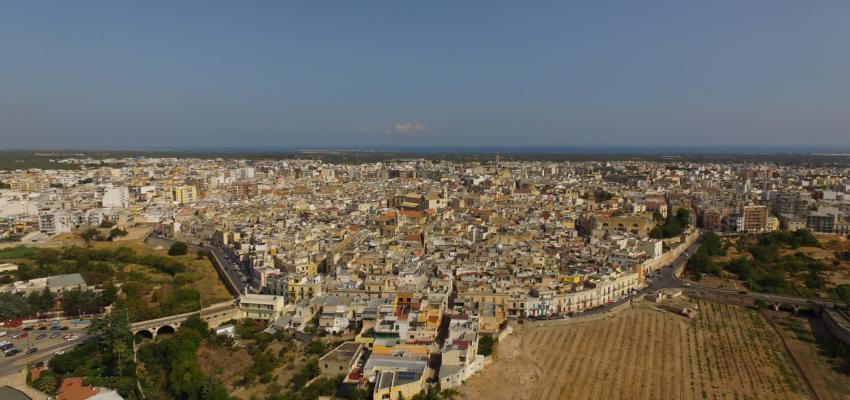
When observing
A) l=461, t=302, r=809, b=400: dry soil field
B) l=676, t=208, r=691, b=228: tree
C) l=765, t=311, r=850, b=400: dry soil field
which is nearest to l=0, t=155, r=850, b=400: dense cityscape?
l=676, t=208, r=691, b=228: tree

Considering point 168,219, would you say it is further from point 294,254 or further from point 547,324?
point 547,324

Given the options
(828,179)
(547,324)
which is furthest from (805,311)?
(828,179)

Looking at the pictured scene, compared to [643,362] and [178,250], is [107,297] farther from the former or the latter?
[643,362]

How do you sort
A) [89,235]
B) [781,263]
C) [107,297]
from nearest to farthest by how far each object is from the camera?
[107,297] → [781,263] → [89,235]

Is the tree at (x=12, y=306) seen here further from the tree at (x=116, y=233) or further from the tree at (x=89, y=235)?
the tree at (x=116, y=233)

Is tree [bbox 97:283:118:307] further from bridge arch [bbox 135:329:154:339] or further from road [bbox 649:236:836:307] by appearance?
road [bbox 649:236:836:307]

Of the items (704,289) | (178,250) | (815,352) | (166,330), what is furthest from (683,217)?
(166,330)
